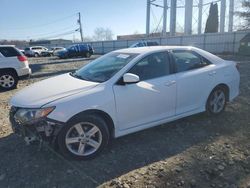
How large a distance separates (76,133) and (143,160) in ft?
3.38

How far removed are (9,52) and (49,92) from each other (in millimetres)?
6255

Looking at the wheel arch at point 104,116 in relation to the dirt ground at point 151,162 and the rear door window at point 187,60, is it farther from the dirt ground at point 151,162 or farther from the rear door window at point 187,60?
the rear door window at point 187,60

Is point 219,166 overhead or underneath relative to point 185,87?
underneath

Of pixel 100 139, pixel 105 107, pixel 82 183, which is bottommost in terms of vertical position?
pixel 82 183

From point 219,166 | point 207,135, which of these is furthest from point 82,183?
point 207,135

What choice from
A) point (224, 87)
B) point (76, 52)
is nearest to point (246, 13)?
point (76, 52)

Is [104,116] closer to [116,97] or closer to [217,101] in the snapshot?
[116,97]

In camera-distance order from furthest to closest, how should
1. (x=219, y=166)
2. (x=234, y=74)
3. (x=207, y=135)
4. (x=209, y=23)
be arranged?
(x=209, y=23) → (x=234, y=74) → (x=207, y=135) → (x=219, y=166)

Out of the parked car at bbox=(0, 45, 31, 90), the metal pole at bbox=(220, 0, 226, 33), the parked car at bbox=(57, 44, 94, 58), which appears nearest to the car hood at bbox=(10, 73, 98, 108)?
the parked car at bbox=(0, 45, 31, 90)

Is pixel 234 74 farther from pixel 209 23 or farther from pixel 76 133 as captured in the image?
pixel 209 23

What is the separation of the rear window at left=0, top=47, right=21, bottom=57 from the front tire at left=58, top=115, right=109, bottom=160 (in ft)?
22.0

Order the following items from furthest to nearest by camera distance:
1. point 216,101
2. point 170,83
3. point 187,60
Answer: point 216,101
point 187,60
point 170,83

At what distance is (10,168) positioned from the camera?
148 inches

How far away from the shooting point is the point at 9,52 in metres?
9.34
